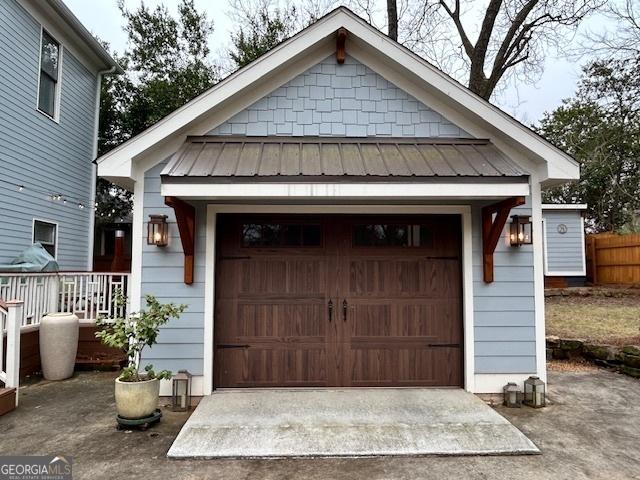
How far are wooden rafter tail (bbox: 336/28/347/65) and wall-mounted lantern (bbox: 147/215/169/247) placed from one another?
9.17ft

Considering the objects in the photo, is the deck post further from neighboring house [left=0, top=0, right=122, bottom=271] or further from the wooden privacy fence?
the wooden privacy fence

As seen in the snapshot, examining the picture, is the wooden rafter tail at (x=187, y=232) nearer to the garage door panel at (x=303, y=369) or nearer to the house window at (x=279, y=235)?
the house window at (x=279, y=235)

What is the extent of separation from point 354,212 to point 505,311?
2.13 m

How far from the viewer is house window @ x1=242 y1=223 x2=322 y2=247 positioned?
16.5 feet

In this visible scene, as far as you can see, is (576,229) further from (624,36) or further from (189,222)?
(189,222)

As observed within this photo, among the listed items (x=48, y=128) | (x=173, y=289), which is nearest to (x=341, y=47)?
(x=173, y=289)

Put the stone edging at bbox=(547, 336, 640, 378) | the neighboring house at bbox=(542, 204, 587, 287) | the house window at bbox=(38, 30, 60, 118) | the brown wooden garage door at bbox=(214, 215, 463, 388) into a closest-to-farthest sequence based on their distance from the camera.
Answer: the brown wooden garage door at bbox=(214, 215, 463, 388) → the stone edging at bbox=(547, 336, 640, 378) → the house window at bbox=(38, 30, 60, 118) → the neighboring house at bbox=(542, 204, 587, 287)

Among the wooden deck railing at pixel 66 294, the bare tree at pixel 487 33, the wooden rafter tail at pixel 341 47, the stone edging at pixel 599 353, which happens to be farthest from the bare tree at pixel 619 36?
the wooden deck railing at pixel 66 294

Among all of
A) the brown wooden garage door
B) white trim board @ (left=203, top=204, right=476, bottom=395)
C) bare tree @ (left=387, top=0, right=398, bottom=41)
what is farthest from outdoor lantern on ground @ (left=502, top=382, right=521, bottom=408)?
bare tree @ (left=387, top=0, right=398, bottom=41)

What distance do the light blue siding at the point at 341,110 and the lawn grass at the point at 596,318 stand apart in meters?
5.10

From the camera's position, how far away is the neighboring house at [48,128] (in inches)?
297

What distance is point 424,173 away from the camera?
4152 millimetres

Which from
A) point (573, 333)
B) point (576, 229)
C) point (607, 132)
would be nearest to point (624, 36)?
point (607, 132)

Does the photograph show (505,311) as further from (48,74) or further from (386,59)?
(48,74)
